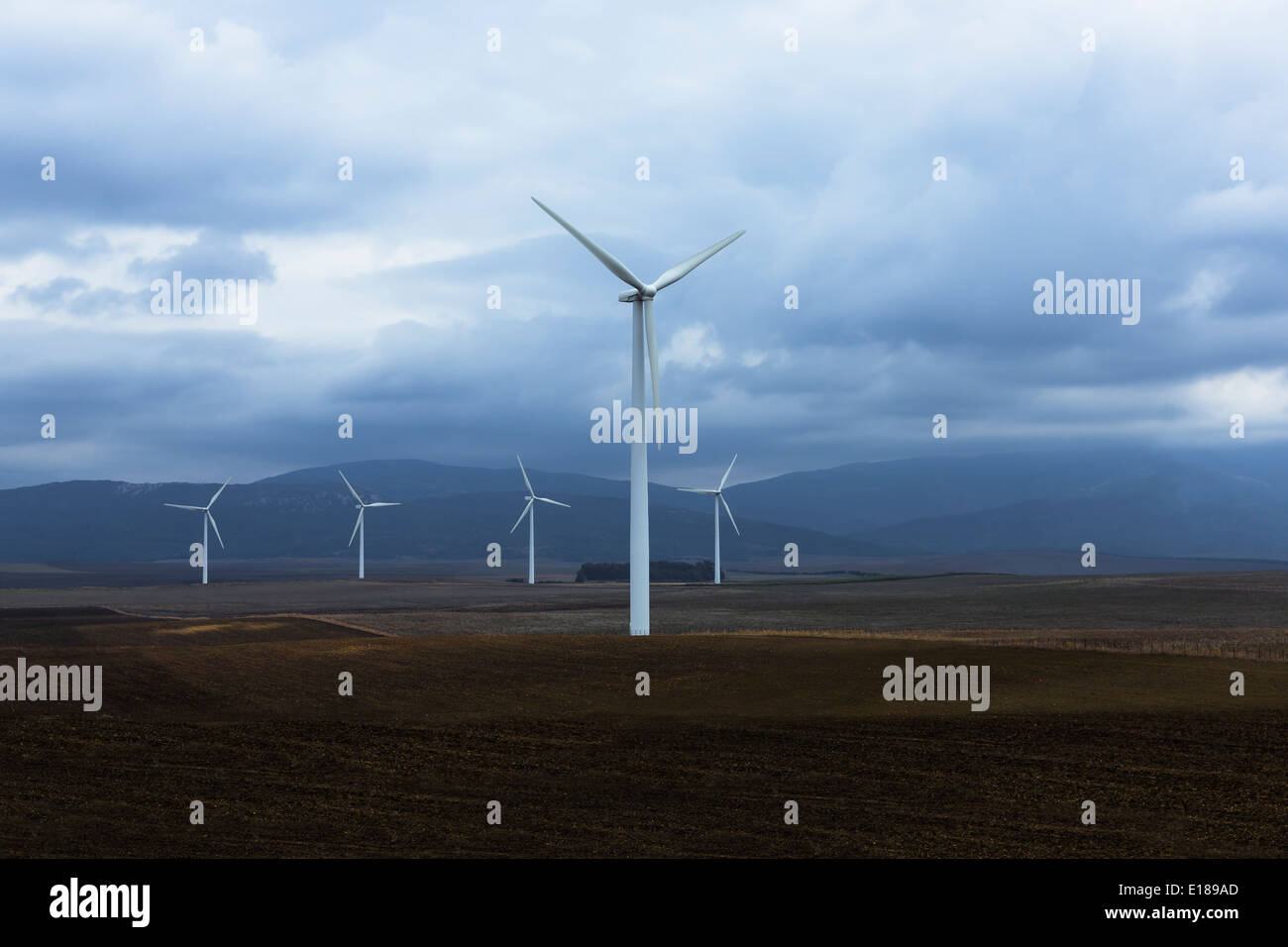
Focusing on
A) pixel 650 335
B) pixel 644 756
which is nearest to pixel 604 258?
pixel 650 335

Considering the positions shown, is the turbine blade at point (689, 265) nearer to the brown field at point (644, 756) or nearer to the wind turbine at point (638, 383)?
the wind turbine at point (638, 383)

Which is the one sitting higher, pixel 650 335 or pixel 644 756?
pixel 650 335

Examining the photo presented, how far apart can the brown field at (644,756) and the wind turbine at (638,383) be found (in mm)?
7389

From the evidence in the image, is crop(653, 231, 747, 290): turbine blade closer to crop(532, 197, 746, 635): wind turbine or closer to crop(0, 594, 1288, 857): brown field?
crop(532, 197, 746, 635): wind turbine

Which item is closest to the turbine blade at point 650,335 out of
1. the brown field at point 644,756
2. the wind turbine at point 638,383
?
the wind turbine at point 638,383

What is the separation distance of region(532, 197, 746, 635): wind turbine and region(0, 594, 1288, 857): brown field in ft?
24.2

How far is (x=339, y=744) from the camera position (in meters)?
29.0

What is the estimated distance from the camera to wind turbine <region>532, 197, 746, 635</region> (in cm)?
5262

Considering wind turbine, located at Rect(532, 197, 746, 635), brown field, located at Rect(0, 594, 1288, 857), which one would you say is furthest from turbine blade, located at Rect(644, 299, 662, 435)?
brown field, located at Rect(0, 594, 1288, 857)

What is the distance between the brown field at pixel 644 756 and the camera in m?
21.0

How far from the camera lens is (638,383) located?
53.6 meters

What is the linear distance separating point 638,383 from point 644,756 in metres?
28.2

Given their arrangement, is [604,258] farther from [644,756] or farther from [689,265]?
[644,756]
